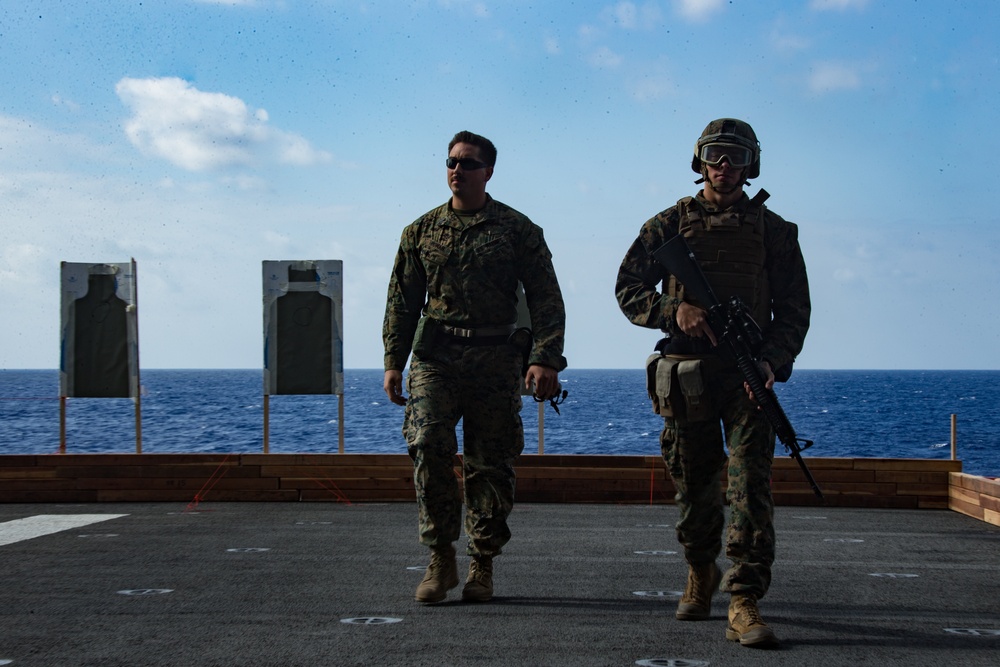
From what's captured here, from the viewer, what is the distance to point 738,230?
4441 mm

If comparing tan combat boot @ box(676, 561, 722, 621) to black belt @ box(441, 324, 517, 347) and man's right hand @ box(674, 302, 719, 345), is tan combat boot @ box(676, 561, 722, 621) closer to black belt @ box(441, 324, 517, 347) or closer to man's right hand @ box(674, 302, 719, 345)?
man's right hand @ box(674, 302, 719, 345)

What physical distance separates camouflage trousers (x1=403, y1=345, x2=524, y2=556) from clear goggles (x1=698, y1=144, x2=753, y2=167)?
119 cm

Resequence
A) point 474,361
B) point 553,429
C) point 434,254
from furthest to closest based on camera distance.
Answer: point 553,429, point 434,254, point 474,361

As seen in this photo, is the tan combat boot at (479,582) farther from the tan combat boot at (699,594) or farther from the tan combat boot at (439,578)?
the tan combat boot at (699,594)

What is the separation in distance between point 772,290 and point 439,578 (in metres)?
1.81

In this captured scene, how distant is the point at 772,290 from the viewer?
4.57m

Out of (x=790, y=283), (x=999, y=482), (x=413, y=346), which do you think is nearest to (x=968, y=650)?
(x=790, y=283)

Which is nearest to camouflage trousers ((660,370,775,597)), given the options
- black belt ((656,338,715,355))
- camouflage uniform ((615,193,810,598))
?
camouflage uniform ((615,193,810,598))

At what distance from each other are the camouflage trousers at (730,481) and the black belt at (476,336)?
0.82m

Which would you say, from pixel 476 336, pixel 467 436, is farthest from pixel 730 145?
pixel 467 436

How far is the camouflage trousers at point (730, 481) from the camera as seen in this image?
165 inches

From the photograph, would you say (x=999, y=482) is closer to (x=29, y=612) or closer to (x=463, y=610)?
(x=463, y=610)

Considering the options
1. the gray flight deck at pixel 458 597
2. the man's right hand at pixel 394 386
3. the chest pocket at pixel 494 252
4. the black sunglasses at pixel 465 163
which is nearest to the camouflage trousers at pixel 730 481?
the gray flight deck at pixel 458 597

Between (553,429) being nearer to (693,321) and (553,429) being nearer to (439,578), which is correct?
(439,578)
